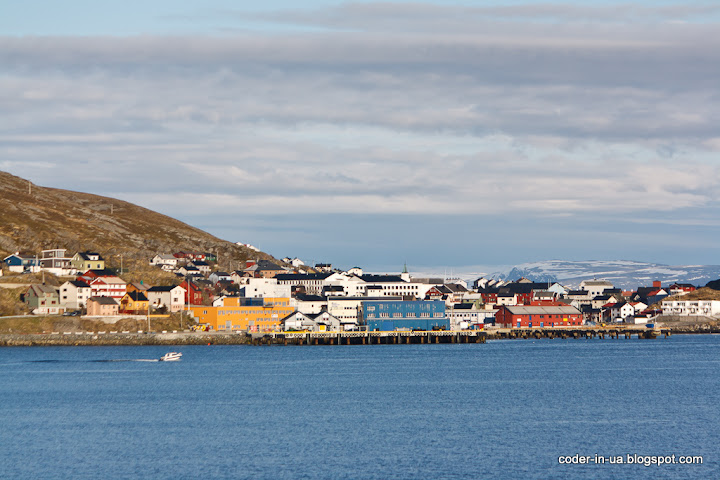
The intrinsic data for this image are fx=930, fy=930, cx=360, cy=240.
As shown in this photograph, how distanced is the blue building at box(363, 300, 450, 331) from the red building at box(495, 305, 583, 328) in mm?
20149

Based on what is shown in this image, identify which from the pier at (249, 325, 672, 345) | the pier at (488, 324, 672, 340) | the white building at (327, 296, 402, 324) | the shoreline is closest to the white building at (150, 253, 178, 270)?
the white building at (327, 296, 402, 324)

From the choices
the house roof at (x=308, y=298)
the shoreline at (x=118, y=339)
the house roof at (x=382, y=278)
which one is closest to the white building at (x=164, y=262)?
the house roof at (x=308, y=298)

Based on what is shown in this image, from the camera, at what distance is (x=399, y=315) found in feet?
496

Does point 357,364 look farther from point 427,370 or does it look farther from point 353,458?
point 353,458

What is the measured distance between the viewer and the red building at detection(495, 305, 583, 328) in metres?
167

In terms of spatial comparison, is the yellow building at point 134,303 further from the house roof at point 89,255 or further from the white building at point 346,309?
the white building at point 346,309

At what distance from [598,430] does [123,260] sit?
140 meters

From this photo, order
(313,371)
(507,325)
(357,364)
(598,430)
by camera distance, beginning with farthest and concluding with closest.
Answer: (507,325)
(357,364)
(313,371)
(598,430)

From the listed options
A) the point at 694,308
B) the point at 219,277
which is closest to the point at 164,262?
the point at 219,277

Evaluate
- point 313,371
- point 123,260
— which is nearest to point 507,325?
point 123,260

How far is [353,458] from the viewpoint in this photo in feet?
140

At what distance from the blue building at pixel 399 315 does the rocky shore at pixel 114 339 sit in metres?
24.8

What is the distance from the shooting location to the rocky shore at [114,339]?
128375 millimetres

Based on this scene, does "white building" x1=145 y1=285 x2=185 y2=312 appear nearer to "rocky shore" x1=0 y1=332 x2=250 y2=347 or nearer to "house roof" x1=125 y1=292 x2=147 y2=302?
"house roof" x1=125 y1=292 x2=147 y2=302
